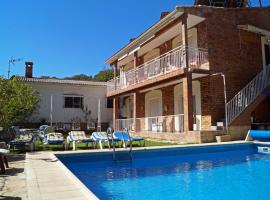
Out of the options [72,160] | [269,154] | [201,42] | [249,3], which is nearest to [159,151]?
[72,160]

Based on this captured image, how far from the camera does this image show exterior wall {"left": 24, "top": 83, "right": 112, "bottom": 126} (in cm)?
2638

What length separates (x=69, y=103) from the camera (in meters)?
27.9

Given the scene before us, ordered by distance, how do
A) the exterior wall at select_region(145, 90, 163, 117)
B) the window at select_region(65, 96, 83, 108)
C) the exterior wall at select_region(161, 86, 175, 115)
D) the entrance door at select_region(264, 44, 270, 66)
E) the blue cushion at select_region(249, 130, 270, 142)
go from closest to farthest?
the blue cushion at select_region(249, 130, 270, 142) < the entrance door at select_region(264, 44, 270, 66) < the exterior wall at select_region(161, 86, 175, 115) < the exterior wall at select_region(145, 90, 163, 117) < the window at select_region(65, 96, 83, 108)

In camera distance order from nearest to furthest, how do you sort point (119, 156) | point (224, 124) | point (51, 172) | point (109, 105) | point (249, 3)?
point (51, 172) → point (119, 156) → point (224, 124) → point (249, 3) → point (109, 105)

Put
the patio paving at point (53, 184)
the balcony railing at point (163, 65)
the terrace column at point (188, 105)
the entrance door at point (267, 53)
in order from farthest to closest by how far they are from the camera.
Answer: the entrance door at point (267, 53)
the balcony railing at point (163, 65)
the terrace column at point (188, 105)
the patio paving at point (53, 184)

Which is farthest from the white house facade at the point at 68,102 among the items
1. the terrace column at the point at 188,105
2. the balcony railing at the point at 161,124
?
the terrace column at the point at 188,105

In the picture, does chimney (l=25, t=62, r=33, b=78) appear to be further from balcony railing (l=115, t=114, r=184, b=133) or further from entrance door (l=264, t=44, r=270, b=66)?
entrance door (l=264, t=44, r=270, b=66)

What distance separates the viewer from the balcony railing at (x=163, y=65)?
16938 mm

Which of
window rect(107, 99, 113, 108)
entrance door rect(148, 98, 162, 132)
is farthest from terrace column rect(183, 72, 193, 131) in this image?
window rect(107, 99, 113, 108)

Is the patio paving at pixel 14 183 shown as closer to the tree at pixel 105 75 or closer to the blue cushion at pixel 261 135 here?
the blue cushion at pixel 261 135

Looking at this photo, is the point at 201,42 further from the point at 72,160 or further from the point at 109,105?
the point at 109,105

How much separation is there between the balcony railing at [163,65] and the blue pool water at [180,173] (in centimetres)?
551

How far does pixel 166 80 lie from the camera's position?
57.2 ft

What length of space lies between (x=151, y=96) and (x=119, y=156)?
45.0 feet
